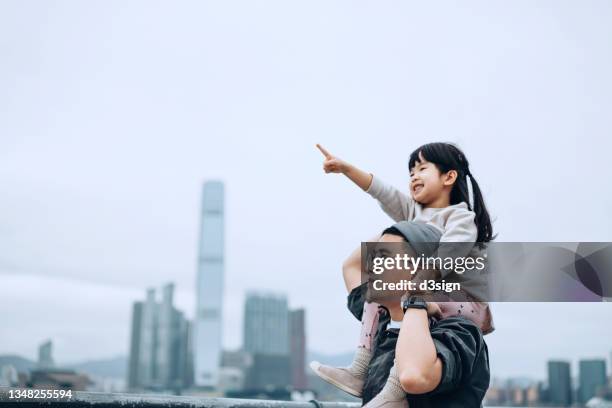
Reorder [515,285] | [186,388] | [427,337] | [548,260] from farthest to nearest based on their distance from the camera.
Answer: [186,388] < [548,260] < [515,285] < [427,337]

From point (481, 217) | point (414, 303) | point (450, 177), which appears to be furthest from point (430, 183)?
point (414, 303)

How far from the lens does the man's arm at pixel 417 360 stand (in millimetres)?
1752

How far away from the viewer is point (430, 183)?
2.38m

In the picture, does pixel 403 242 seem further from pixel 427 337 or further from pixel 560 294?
pixel 560 294

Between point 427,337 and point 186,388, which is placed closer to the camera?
point 427,337

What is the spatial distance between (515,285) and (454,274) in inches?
23.1

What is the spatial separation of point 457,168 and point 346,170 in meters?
0.44

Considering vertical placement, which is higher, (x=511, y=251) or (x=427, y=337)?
(x=511, y=251)

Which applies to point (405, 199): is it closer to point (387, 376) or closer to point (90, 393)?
point (387, 376)

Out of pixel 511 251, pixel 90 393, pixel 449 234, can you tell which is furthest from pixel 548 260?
pixel 90 393

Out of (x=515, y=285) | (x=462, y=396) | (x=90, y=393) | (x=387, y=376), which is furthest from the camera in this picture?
(x=515, y=285)

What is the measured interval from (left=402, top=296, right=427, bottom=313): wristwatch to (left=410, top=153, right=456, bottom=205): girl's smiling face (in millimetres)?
582

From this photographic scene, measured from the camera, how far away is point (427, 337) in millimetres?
1806

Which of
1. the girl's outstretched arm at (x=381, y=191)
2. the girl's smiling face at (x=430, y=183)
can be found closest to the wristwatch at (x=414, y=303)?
the girl's smiling face at (x=430, y=183)
